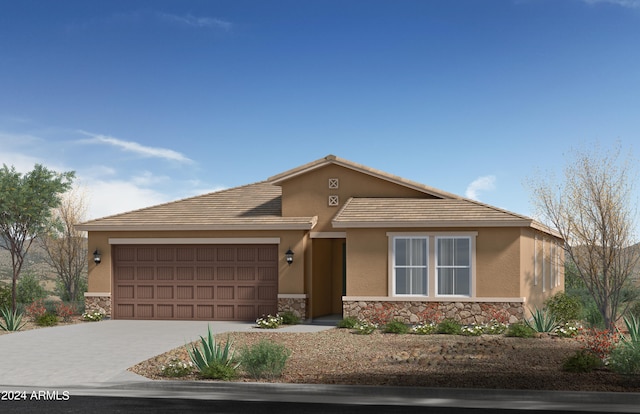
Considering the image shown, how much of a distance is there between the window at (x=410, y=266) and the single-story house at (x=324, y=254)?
30 mm

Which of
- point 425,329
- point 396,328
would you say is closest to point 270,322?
point 396,328

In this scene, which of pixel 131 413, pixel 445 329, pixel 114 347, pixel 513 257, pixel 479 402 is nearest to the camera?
pixel 131 413

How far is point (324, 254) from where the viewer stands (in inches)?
999

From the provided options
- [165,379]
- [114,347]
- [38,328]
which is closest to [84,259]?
[38,328]

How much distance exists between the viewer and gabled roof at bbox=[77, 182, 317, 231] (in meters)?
23.9

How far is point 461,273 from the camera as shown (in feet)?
72.4

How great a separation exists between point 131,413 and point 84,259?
89.2 ft

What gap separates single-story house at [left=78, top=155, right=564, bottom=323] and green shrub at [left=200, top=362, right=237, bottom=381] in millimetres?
9527

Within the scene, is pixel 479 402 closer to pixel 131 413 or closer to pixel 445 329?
pixel 131 413

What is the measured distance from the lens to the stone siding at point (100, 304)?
24969 mm

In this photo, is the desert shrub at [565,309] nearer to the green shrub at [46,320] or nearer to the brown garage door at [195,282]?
the brown garage door at [195,282]

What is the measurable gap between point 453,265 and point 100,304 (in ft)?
38.4

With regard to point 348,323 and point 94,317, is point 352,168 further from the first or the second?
point 94,317

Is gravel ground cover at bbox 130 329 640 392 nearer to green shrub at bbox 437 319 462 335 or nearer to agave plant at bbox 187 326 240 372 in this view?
agave plant at bbox 187 326 240 372
